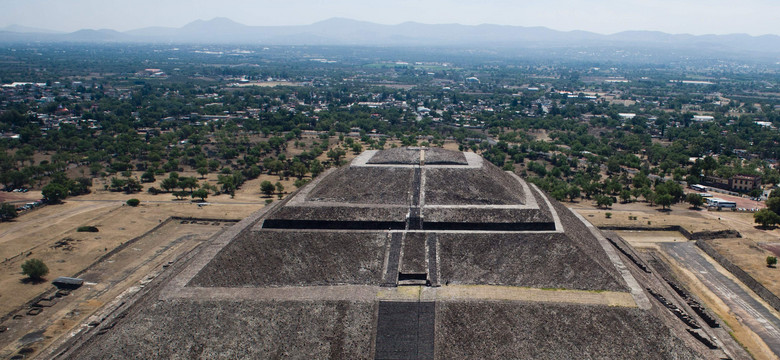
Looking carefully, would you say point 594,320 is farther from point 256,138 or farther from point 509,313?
point 256,138

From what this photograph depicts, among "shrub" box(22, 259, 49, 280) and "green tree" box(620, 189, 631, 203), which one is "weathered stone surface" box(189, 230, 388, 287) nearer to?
Answer: "shrub" box(22, 259, 49, 280)

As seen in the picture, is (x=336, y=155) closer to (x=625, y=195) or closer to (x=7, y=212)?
(x=625, y=195)

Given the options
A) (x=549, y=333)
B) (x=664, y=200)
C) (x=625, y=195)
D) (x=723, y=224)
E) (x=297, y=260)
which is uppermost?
(x=297, y=260)

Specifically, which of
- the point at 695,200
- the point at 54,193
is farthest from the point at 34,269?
the point at 695,200

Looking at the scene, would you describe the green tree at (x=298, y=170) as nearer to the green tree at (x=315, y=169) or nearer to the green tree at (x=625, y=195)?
the green tree at (x=315, y=169)

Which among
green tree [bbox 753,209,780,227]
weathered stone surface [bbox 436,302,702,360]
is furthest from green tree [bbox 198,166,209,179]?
green tree [bbox 753,209,780,227]

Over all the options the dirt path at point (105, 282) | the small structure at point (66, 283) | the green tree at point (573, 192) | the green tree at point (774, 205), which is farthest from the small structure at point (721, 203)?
the small structure at point (66, 283)
